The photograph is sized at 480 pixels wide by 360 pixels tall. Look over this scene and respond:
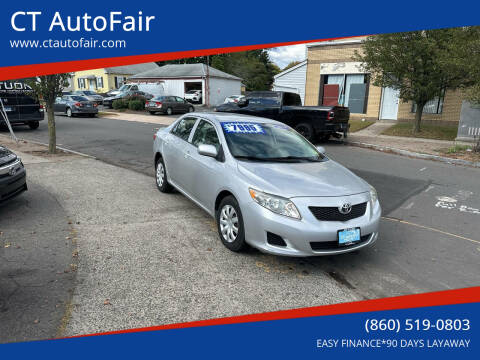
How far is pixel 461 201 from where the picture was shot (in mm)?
6961

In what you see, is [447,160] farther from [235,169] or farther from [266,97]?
[235,169]

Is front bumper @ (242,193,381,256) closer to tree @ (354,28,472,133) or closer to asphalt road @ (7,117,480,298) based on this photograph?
asphalt road @ (7,117,480,298)

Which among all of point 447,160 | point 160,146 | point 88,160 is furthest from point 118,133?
point 447,160

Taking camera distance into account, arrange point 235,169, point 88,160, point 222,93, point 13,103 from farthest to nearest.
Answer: point 222,93, point 13,103, point 88,160, point 235,169

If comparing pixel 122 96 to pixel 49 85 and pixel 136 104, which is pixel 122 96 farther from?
pixel 49 85

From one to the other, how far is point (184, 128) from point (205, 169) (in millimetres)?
1403

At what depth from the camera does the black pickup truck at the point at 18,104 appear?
1451 cm

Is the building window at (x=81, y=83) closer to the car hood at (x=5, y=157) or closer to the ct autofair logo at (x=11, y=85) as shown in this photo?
the ct autofair logo at (x=11, y=85)

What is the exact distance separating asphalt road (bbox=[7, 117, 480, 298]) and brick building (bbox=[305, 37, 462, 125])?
33.7 feet

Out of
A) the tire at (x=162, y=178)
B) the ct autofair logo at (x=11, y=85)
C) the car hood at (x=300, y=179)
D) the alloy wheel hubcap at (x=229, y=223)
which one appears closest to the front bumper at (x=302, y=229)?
the car hood at (x=300, y=179)

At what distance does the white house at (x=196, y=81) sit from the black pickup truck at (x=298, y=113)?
20.3m

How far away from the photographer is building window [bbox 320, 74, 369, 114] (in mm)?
22516

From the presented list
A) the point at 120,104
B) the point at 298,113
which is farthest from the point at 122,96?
the point at 298,113

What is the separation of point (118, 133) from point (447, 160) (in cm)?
1214
